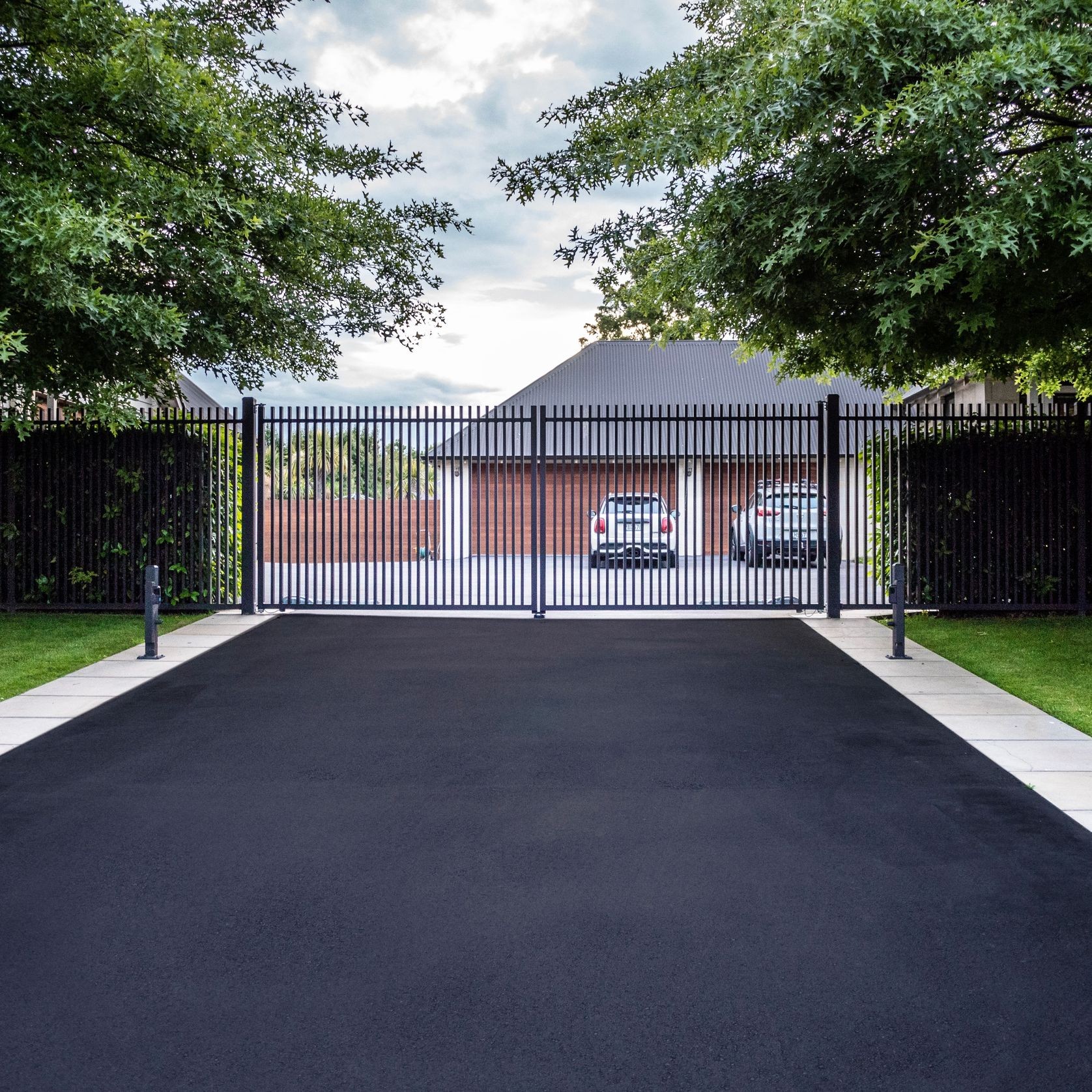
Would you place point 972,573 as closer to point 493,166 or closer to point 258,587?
point 493,166

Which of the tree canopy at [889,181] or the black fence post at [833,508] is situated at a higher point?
the tree canopy at [889,181]

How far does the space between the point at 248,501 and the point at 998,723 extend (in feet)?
28.9

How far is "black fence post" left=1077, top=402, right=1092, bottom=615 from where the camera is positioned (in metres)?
10.6

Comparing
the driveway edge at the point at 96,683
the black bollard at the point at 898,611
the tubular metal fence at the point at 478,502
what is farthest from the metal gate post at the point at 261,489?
the black bollard at the point at 898,611

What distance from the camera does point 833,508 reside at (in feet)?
35.1

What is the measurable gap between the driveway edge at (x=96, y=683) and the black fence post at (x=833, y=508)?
709cm

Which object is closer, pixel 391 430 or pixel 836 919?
pixel 836 919

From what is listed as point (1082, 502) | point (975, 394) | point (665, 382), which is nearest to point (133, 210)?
point (1082, 502)

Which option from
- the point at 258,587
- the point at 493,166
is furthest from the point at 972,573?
the point at 258,587

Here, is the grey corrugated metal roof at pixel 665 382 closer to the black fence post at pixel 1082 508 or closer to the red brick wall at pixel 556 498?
the red brick wall at pixel 556 498

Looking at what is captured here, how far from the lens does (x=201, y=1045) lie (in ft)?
8.07

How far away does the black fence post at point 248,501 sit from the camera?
11.1m

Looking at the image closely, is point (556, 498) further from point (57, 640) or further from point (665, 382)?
point (665, 382)

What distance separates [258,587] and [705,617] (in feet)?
19.3
